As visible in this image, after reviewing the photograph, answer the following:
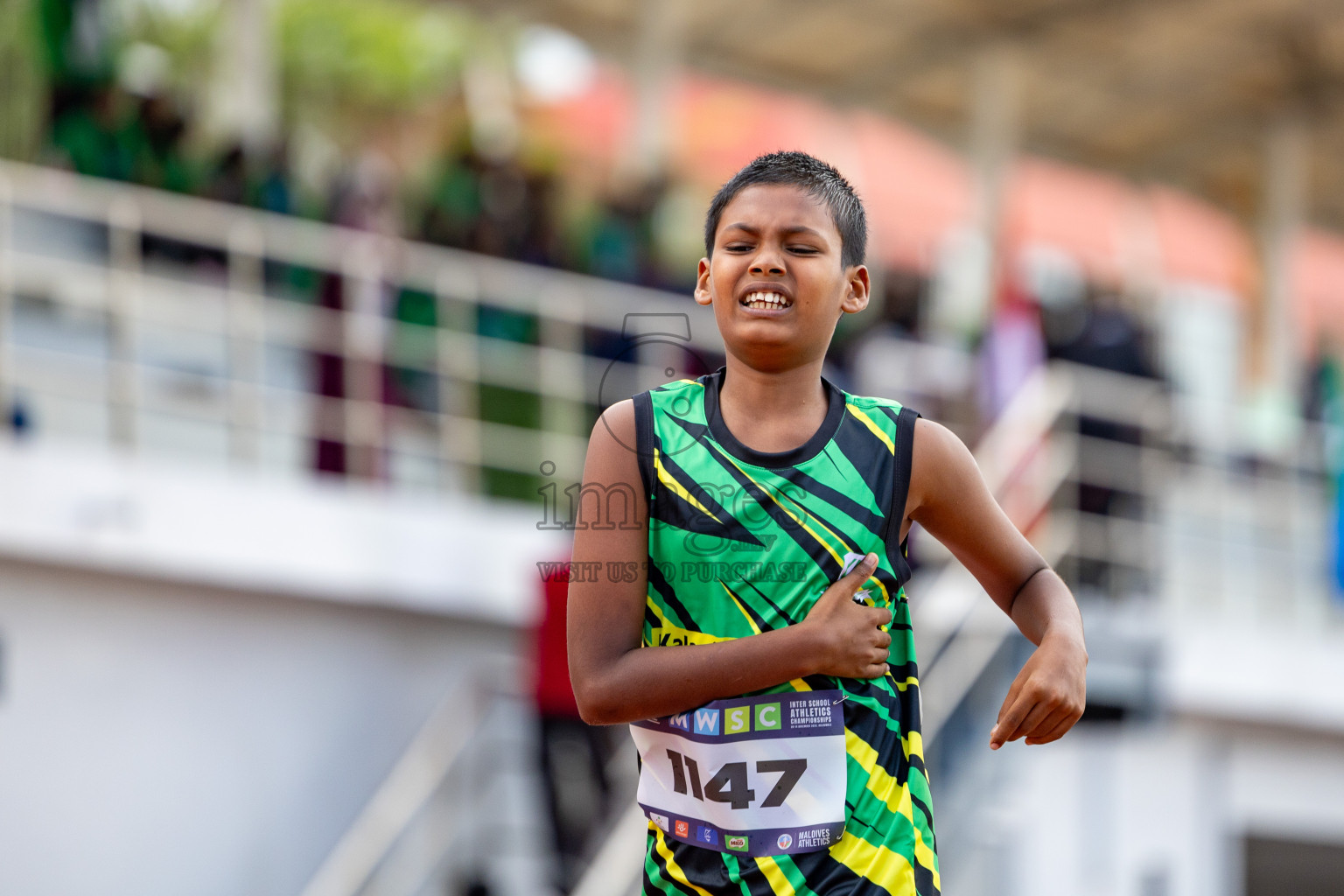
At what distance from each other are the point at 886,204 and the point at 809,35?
214cm

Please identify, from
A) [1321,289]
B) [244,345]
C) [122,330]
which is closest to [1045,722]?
[122,330]

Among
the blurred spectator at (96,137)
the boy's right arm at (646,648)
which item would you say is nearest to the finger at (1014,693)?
the boy's right arm at (646,648)

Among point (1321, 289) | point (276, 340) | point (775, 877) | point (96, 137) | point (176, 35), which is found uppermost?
point (176, 35)

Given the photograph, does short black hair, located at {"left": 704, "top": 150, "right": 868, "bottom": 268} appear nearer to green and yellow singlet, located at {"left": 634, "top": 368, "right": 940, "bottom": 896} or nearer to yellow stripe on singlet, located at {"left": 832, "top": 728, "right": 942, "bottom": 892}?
green and yellow singlet, located at {"left": 634, "top": 368, "right": 940, "bottom": 896}

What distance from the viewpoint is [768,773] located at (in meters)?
1.67

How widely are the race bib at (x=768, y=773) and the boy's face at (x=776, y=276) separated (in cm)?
41

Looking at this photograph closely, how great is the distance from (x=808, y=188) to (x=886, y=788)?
712mm

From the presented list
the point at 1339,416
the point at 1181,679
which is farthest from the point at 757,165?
the point at 1339,416

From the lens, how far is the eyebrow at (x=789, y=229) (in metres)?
1.71

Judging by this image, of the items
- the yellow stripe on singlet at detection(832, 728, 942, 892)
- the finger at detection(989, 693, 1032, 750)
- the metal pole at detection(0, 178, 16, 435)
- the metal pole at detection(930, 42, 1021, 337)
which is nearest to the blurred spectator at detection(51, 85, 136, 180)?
the metal pole at detection(0, 178, 16, 435)

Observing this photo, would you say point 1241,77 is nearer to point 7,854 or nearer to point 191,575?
point 191,575

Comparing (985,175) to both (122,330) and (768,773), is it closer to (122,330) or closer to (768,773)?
(122,330)

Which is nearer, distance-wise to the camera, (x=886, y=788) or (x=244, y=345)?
(x=886, y=788)

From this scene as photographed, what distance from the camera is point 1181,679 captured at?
737cm
